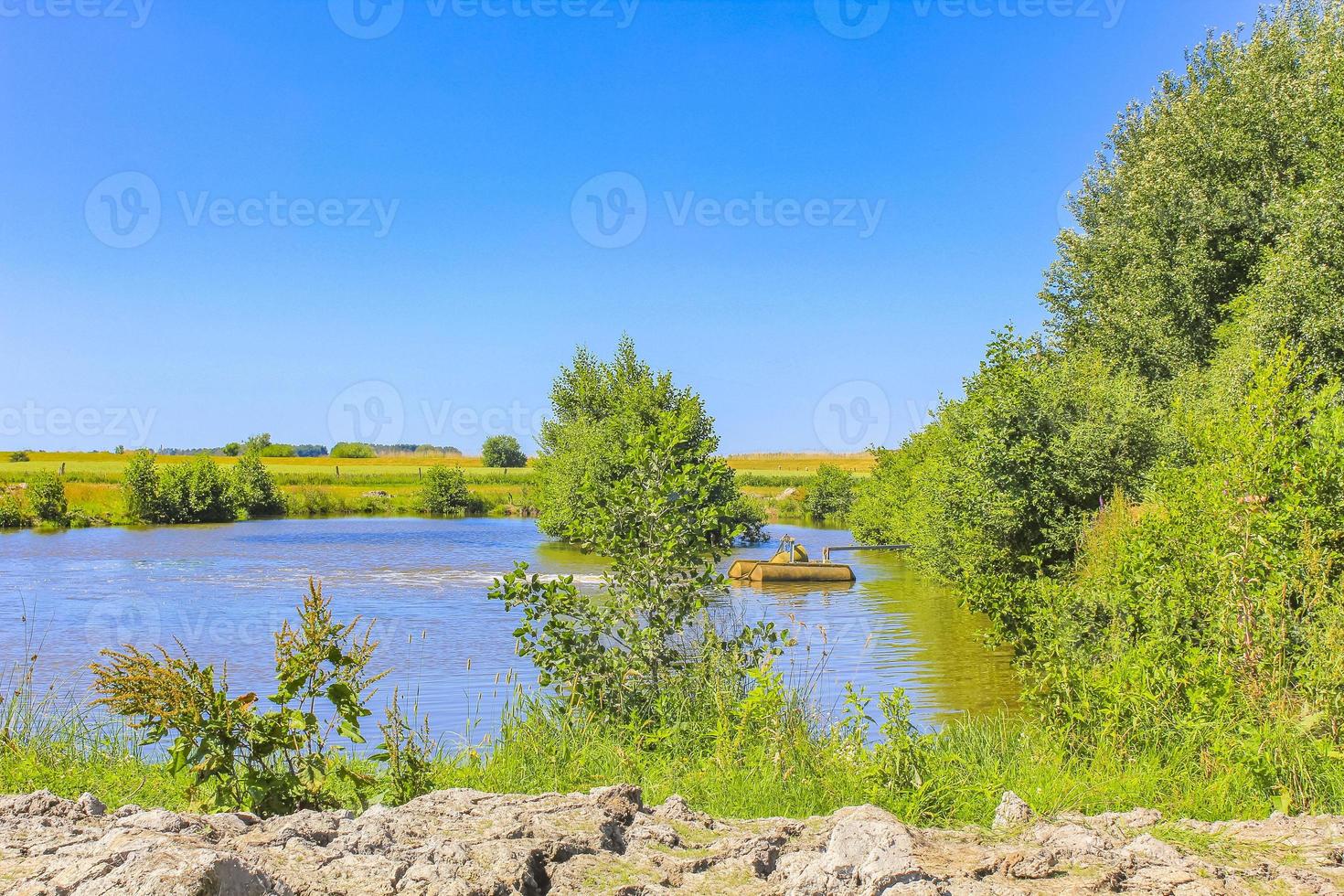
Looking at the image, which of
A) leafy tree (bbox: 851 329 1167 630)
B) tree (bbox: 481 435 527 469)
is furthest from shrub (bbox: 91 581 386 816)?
tree (bbox: 481 435 527 469)

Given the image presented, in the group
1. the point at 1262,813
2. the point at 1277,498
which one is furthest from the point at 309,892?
the point at 1277,498

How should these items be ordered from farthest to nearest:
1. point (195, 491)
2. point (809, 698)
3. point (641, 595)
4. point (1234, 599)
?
point (195, 491)
point (809, 698)
point (641, 595)
point (1234, 599)

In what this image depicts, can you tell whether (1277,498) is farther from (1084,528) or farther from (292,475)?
(292,475)

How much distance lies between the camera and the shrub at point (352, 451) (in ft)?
414

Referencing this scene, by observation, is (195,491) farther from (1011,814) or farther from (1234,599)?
(1011,814)

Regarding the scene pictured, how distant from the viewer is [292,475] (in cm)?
8975

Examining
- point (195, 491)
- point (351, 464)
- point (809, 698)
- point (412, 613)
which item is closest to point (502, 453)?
point (351, 464)

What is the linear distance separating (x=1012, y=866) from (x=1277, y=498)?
478 centimetres

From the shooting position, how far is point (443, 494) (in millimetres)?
77312

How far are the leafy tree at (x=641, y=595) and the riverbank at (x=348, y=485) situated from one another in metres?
47.2

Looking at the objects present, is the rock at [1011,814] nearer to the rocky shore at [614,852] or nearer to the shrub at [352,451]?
the rocky shore at [614,852]

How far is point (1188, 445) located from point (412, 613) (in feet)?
55.0

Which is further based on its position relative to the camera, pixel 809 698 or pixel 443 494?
pixel 443 494

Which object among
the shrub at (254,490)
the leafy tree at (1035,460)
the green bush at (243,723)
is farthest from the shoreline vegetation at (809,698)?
the shrub at (254,490)
